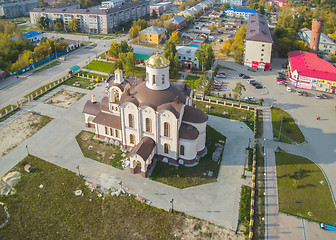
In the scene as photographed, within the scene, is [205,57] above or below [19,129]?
above

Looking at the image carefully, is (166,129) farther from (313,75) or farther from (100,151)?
(313,75)

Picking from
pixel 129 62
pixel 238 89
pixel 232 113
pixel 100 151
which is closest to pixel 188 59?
pixel 129 62

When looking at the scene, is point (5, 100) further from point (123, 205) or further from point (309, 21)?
point (309, 21)

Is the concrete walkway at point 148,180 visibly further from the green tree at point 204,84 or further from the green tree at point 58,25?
the green tree at point 58,25

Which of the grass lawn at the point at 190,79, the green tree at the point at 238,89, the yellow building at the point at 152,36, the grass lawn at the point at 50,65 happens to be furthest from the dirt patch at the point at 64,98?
the yellow building at the point at 152,36

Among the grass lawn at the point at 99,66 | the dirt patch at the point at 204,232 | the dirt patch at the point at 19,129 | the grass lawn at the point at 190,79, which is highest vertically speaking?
the grass lawn at the point at 99,66

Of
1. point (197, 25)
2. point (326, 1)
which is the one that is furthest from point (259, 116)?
point (326, 1)

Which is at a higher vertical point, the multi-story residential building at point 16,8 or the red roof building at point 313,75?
the multi-story residential building at point 16,8
